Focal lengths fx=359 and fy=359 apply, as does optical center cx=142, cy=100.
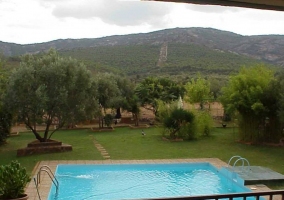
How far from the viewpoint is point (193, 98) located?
22.5 m

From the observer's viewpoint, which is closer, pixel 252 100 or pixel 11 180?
pixel 11 180

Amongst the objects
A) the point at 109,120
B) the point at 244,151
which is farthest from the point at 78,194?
the point at 109,120

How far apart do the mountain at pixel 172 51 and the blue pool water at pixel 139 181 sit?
2303 centimetres

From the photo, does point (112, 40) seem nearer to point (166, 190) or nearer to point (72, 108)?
point (72, 108)

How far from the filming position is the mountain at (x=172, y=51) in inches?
1449

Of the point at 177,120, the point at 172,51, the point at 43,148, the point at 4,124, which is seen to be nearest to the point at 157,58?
the point at 172,51

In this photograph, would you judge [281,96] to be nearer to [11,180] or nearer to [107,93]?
[11,180]

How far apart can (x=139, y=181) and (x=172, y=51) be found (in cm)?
3175

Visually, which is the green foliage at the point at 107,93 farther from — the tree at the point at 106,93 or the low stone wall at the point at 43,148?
the low stone wall at the point at 43,148

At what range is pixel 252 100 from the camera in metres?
14.4

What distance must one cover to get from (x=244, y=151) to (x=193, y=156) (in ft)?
7.36

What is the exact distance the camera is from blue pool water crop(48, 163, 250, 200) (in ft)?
30.2

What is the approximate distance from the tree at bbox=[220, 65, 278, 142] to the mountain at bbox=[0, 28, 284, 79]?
20106mm

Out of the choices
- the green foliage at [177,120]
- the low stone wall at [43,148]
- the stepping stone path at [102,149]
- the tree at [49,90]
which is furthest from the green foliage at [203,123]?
the low stone wall at [43,148]
